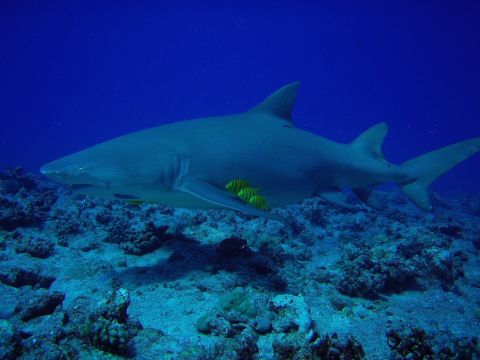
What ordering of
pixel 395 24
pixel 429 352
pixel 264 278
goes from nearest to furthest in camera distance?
pixel 429 352
pixel 264 278
pixel 395 24

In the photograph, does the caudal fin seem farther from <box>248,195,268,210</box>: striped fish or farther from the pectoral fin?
the pectoral fin

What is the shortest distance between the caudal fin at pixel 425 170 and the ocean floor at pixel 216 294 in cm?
103

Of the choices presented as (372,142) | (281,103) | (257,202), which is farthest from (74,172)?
(372,142)

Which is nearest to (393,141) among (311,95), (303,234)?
(311,95)

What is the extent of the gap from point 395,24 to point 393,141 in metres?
45.1

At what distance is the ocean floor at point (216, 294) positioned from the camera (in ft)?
9.98

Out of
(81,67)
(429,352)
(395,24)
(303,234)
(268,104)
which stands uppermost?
(81,67)

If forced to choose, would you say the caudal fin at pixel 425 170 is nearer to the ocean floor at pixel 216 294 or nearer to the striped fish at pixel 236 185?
the ocean floor at pixel 216 294

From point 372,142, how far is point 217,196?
3.88 meters

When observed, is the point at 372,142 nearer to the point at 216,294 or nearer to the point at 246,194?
the point at 246,194

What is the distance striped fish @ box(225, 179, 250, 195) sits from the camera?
4.38 meters

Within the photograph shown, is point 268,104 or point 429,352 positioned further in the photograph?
point 268,104

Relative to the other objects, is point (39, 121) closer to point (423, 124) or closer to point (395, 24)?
point (395, 24)

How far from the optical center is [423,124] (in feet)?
507
